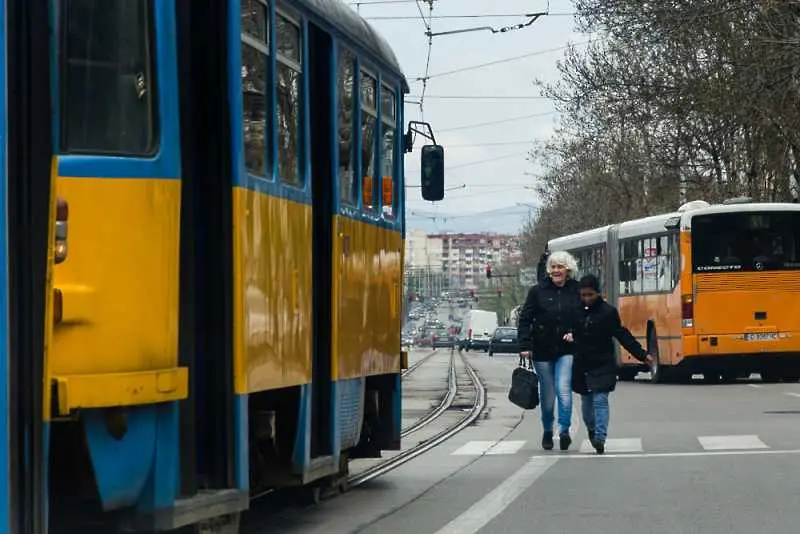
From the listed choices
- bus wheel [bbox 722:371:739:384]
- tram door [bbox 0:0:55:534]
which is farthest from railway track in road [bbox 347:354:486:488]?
tram door [bbox 0:0:55:534]

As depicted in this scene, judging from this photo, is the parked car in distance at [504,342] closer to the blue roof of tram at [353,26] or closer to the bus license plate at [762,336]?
the bus license plate at [762,336]

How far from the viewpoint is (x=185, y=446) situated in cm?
828

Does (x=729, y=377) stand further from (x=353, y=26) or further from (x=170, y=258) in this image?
(x=170, y=258)

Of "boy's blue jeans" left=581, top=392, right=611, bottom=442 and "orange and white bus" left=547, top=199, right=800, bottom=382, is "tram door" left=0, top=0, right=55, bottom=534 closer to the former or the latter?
"boy's blue jeans" left=581, top=392, right=611, bottom=442

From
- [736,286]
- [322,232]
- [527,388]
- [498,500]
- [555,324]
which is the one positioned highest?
[736,286]

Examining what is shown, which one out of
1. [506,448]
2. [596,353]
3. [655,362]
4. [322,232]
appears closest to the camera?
[322,232]

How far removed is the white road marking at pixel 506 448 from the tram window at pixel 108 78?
9.50 meters

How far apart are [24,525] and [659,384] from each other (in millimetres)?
27682

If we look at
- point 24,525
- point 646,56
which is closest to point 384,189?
point 24,525

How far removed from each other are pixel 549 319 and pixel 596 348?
476mm

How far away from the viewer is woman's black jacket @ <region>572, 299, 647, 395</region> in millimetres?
16688

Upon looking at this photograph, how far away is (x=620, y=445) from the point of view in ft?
58.5

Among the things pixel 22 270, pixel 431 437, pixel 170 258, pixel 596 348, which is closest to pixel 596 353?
pixel 596 348

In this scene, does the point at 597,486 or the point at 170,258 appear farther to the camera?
the point at 597,486
